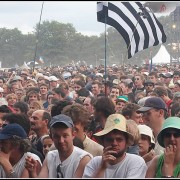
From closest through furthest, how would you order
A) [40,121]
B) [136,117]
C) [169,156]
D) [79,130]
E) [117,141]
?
1. [169,156]
2. [117,141]
3. [79,130]
4. [40,121]
5. [136,117]

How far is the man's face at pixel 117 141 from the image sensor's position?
4258mm

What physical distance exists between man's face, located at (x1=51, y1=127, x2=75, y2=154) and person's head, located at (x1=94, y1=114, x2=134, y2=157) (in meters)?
0.34

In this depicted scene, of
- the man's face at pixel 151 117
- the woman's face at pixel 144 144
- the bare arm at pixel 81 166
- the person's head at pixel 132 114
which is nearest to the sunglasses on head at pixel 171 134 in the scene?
the bare arm at pixel 81 166

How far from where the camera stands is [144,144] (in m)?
5.32

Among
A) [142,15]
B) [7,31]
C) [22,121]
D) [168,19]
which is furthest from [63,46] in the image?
[22,121]

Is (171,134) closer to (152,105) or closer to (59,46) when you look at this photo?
(152,105)

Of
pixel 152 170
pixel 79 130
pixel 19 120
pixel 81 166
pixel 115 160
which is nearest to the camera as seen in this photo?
pixel 152 170

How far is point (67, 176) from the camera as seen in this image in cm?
444

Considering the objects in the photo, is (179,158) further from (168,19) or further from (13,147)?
(168,19)


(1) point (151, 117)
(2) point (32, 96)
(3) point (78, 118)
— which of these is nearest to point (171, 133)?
(3) point (78, 118)

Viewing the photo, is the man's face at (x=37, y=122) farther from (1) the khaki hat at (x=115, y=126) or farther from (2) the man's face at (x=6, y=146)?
(1) the khaki hat at (x=115, y=126)

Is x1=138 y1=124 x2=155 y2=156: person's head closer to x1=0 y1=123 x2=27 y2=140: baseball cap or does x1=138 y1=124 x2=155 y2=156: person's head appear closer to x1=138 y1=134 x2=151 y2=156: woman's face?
x1=138 y1=134 x2=151 y2=156: woman's face

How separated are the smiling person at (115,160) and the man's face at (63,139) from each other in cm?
35

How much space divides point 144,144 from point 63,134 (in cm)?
104
